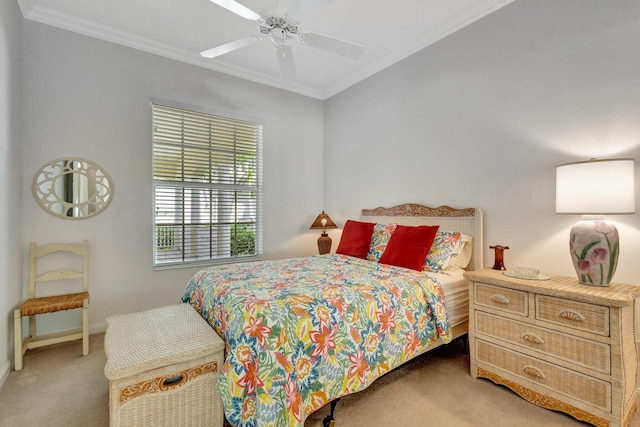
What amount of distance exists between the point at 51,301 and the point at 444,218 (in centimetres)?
353

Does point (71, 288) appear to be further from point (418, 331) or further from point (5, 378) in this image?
point (418, 331)

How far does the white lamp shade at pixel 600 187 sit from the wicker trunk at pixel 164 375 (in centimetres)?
222

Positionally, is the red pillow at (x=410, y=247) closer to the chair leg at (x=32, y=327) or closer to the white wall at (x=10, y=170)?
the white wall at (x=10, y=170)

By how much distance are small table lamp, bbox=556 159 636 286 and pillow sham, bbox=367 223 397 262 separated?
1.45 meters

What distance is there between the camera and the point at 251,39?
7.42ft

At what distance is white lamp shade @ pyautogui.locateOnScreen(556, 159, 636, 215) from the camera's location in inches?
66.2

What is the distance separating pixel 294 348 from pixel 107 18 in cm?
334

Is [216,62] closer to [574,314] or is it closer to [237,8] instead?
[237,8]

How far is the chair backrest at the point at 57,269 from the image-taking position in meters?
2.62

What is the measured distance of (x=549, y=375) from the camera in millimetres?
1795

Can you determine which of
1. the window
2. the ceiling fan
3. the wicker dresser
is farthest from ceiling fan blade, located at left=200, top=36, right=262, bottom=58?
the wicker dresser

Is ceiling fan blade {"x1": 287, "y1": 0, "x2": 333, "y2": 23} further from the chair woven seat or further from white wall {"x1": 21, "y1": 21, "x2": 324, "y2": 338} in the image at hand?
the chair woven seat

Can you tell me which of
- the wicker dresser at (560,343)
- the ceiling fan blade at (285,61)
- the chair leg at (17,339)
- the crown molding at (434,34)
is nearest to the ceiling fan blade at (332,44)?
the ceiling fan blade at (285,61)

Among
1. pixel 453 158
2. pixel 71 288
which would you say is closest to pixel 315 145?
pixel 453 158
